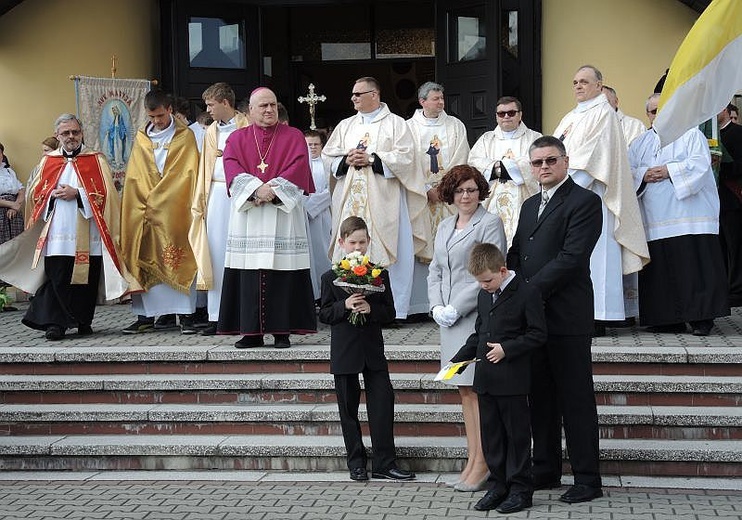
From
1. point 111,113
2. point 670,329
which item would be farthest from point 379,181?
point 111,113

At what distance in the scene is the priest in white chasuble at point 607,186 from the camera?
31.2 feet

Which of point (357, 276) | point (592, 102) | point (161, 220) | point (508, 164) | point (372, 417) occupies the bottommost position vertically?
point (372, 417)

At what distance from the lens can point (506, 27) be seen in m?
13.9

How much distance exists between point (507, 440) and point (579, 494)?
0.48 meters

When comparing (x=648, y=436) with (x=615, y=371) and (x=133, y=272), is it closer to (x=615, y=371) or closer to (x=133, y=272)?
(x=615, y=371)

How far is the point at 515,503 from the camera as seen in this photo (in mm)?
6633

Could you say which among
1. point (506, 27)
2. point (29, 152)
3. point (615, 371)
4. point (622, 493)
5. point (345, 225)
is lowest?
point (622, 493)

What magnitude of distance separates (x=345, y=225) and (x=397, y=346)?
1898 millimetres

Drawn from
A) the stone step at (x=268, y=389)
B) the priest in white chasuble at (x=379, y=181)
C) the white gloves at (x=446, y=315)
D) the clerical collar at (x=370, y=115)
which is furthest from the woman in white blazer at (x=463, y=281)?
the clerical collar at (x=370, y=115)

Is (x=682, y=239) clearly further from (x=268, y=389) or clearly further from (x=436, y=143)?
(x=268, y=389)

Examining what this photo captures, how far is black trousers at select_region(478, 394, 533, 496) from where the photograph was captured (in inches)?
263

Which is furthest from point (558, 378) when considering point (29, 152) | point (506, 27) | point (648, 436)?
point (29, 152)

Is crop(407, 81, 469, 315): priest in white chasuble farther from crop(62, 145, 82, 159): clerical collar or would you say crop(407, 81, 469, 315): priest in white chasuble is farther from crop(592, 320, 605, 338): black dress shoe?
crop(62, 145, 82, 159): clerical collar

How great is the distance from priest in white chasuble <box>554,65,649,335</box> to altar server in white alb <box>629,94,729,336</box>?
7.9 inches
